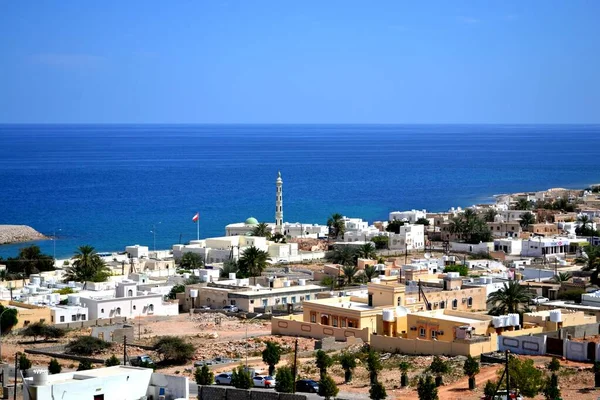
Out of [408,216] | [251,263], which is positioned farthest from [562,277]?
[408,216]

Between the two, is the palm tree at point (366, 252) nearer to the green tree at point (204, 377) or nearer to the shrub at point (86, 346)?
the shrub at point (86, 346)

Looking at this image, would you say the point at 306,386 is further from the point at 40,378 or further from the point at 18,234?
the point at 18,234

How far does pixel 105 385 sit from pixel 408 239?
5346 centimetres

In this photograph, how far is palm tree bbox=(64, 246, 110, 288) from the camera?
61.8 m

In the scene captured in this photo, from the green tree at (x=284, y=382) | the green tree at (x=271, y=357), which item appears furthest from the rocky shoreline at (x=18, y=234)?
the green tree at (x=284, y=382)

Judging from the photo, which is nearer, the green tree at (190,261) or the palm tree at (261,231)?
the green tree at (190,261)

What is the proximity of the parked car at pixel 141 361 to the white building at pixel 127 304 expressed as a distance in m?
11.8

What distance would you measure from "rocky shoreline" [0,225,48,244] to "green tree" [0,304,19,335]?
2094 inches

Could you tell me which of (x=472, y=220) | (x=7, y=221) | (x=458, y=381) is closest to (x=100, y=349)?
(x=458, y=381)

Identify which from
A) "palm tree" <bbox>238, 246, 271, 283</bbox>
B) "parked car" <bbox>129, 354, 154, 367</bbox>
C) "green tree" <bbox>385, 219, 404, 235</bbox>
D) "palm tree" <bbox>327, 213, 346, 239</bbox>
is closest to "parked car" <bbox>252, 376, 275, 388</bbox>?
"parked car" <bbox>129, 354, 154, 367</bbox>

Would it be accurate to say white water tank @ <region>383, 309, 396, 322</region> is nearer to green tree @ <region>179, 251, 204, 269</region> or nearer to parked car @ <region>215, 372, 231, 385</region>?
parked car @ <region>215, 372, 231, 385</region>

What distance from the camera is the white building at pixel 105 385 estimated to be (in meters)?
26.3

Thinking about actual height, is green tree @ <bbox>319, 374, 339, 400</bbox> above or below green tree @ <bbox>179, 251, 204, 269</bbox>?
below

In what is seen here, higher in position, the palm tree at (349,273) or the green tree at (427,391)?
the palm tree at (349,273)
